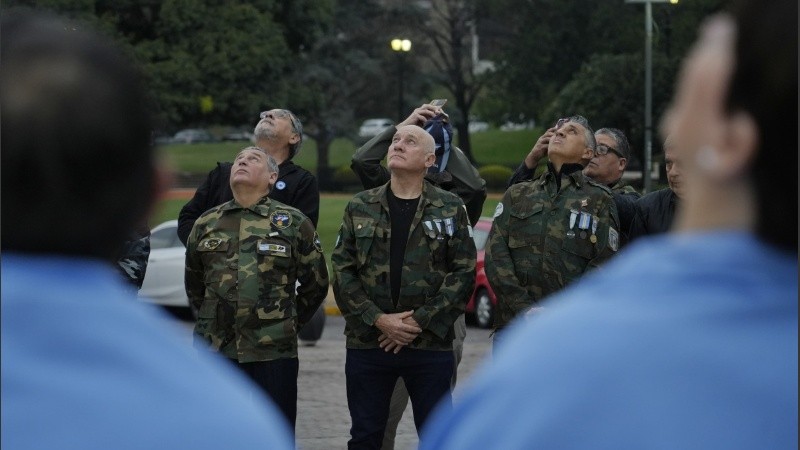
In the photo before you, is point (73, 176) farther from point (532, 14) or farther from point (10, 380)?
point (532, 14)

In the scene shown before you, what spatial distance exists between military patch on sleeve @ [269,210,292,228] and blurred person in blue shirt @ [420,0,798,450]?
232 inches

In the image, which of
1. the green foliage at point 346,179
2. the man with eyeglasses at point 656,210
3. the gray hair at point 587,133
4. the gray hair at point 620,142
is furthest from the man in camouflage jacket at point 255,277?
the green foliage at point 346,179

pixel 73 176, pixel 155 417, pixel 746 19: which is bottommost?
pixel 155 417

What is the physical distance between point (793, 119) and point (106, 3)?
129 feet

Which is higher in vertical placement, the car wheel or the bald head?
the bald head

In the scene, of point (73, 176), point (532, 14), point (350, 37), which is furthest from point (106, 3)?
point (73, 176)

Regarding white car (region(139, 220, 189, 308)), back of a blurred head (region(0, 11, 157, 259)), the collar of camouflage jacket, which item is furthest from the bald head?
white car (region(139, 220, 189, 308))

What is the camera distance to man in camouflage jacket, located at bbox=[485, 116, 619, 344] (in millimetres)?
7633

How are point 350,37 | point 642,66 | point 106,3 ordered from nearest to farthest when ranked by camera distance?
point 106,3 → point 642,66 → point 350,37

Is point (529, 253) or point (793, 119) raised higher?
point (793, 119)

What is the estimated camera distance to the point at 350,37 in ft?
204

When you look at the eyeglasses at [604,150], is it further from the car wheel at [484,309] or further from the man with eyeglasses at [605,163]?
the car wheel at [484,309]

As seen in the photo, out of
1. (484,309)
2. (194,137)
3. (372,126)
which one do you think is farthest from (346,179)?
(484,309)

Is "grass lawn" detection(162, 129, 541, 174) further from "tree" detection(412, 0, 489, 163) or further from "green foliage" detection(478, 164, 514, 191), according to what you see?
"green foliage" detection(478, 164, 514, 191)
